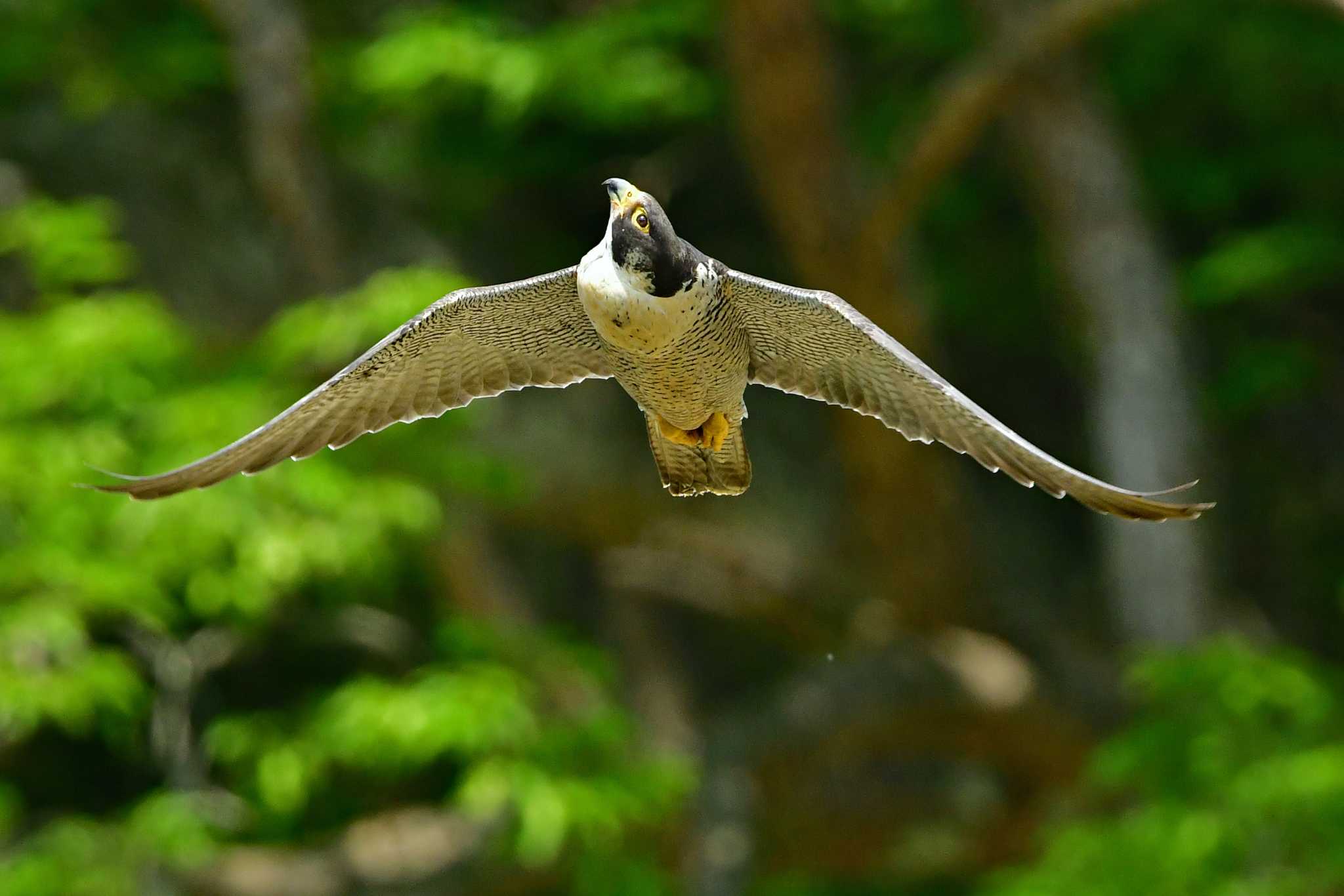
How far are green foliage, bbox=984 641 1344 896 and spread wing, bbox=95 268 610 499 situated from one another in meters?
3.28

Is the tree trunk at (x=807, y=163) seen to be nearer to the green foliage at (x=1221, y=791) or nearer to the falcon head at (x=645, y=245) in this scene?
the green foliage at (x=1221, y=791)

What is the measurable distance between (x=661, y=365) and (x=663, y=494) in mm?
5361

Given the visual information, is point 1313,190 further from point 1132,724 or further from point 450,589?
point 450,589

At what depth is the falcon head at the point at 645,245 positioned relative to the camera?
2857 millimetres

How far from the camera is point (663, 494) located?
Answer: 841cm

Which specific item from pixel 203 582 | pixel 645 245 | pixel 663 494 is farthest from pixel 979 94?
pixel 645 245

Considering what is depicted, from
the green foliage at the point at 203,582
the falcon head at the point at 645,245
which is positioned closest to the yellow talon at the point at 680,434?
the falcon head at the point at 645,245

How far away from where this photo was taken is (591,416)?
839cm

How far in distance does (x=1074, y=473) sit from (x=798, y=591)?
5040 millimetres

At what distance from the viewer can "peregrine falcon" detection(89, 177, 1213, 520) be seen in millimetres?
2920

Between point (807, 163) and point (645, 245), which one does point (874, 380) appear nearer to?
point (645, 245)

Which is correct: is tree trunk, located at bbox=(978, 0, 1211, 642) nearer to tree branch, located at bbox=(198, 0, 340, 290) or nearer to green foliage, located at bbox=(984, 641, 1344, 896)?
green foliage, located at bbox=(984, 641, 1344, 896)

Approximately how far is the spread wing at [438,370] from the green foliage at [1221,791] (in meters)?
3.28

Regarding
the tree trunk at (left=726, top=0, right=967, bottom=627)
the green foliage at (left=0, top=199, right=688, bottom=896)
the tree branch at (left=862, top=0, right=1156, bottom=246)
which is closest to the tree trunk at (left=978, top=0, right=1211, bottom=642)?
the tree branch at (left=862, top=0, right=1156, bottom=246)
